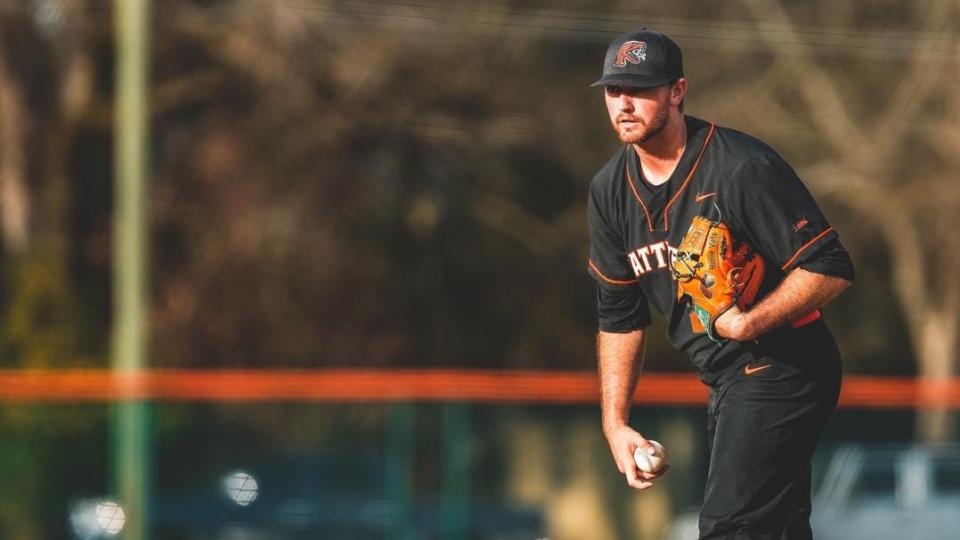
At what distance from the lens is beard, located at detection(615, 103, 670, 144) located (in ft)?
17.9

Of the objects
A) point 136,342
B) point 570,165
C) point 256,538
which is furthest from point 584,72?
point 256,538

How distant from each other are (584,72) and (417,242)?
3001 mm

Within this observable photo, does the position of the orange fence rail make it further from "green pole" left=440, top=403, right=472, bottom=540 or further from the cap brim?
the cap brim

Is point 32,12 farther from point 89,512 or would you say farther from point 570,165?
point 89,512

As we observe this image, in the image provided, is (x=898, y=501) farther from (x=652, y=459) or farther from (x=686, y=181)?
(x=686, y=181)

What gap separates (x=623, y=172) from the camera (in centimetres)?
577

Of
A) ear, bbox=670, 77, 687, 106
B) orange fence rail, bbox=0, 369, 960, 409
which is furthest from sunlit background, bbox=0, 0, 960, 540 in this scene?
ear, bbox=670, 77, 687, 106

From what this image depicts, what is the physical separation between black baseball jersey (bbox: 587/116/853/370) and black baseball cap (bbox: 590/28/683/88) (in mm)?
254

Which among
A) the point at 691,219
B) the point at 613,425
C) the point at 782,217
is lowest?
the point at 613,425

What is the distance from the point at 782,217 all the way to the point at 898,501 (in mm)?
7153

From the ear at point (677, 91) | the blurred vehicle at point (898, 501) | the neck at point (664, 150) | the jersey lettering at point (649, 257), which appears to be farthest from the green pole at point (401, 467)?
the ear at point (677, 91)

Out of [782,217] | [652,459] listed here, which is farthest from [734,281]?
[652,459]

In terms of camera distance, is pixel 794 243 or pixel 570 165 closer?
pixel 794 243

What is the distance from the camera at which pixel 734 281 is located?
5.25 metres
